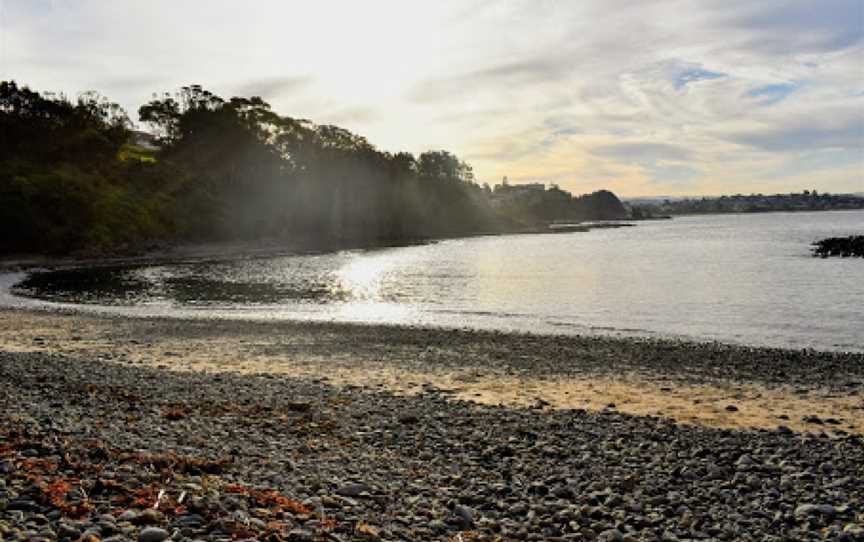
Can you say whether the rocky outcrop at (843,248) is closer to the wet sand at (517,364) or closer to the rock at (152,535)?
the wet sand at (517,364)

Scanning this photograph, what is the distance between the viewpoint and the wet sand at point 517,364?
17.3 metres

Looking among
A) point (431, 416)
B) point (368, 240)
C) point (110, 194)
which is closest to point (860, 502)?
point (431, 416)

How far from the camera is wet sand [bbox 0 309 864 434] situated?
17.3 meters

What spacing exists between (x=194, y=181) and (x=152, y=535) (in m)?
143

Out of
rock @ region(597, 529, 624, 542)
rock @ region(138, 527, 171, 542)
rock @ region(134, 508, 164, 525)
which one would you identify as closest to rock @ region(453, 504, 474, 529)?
rock @ region(597, 529, 624, 542)

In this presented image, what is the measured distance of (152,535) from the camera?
6566 mm

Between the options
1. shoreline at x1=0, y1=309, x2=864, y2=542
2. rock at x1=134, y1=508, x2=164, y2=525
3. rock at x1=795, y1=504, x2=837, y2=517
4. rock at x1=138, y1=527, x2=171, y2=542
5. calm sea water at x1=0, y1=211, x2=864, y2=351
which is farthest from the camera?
calm sea water at x1=0, y1=211, x2=864, y2=351

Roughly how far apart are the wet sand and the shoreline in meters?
0.21

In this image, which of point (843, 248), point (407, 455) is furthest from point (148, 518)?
point (843, 248)

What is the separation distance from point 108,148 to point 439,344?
389ft

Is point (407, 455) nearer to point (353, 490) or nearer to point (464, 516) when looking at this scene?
point (353, 490)

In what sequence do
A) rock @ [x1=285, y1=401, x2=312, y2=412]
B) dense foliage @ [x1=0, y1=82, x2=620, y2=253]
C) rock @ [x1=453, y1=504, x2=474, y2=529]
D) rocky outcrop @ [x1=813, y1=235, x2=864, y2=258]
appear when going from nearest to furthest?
1. rock @ [x1=453, y1=504, x2=474, y2=529]
2. rock @ [x1=285, y1=401, x2=312, y2=412]
3. rocky outcrop @ [x1=813, y1=235, x2=864, y2=258]
4. dense foliage @ [x1=0, y1=82, x2=620, y2=253]

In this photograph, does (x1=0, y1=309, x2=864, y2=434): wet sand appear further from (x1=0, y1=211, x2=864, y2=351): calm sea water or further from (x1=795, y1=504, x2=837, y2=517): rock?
(x1=795, y1=504, x2=837, y2=517): rock

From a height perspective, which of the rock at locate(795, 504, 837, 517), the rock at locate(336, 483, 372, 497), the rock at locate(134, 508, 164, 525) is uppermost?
the rock at locate(134, 508, 164, 525)
